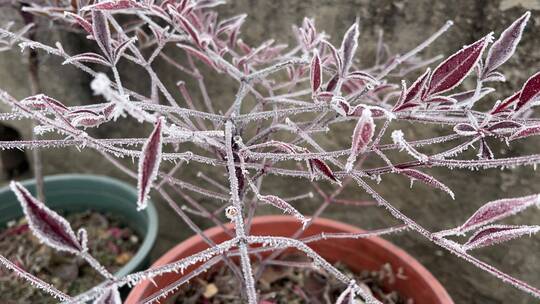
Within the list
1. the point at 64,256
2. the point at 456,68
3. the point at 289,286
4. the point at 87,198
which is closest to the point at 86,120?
the point at 456,68

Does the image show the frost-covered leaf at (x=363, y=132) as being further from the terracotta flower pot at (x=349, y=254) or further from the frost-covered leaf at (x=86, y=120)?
the terracotta flower pot at (x=349, y=254)

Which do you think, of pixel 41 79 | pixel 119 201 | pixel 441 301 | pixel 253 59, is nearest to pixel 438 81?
pixel 253 59

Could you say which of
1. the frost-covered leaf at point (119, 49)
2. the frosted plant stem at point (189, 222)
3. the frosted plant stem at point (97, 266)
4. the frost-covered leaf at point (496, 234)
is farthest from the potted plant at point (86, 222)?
the frost-covered leaf at point (496, 234)

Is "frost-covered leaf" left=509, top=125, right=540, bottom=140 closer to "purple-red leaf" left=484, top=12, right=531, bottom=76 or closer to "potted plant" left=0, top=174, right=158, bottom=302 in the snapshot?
"purple-red leaf" left=484, top=12, right=531, bottom=76

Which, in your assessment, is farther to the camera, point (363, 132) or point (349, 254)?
point (349, 254)

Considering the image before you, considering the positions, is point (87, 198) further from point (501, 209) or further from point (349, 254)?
point (501, 209)

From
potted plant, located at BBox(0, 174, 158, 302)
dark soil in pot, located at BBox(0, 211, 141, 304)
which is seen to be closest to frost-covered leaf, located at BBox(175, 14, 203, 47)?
potted plant, located at BBox(0, 174, 158, 302)

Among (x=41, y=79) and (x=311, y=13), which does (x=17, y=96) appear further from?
(x=311, y=13)
